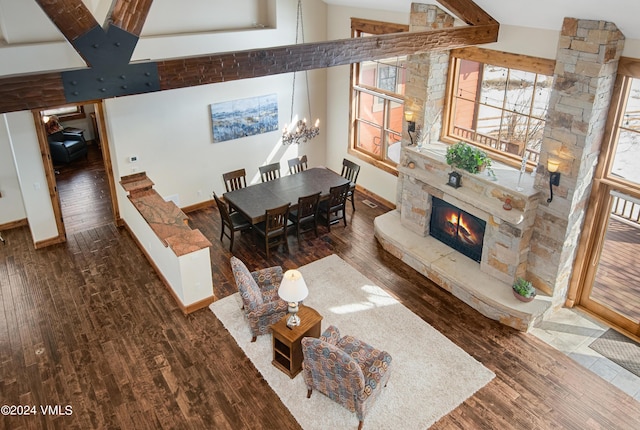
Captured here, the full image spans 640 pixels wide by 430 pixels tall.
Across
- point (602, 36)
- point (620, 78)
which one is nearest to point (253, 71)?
point (602, 36)

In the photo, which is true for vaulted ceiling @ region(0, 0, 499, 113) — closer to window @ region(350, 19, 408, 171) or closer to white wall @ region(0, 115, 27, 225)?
window @ region(350, 19, 408, 171)

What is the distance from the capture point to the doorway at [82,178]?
9688 millimetres

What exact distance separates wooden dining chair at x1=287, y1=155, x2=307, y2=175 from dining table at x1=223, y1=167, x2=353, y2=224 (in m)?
0.50

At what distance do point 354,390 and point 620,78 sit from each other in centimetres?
517

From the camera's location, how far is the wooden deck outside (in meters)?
7.35

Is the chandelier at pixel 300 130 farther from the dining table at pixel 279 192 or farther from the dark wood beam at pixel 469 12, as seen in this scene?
the dark wood beam at pixel 469 12

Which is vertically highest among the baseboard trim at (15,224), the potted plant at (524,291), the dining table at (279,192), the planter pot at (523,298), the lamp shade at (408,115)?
the lamp shade at (408,115)

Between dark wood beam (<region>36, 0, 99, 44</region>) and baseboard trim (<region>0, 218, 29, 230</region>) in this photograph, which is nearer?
dark wood beam (<region>36, 0, 99, 44</region>)

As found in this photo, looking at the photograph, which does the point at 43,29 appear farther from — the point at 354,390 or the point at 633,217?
the point at 633,217

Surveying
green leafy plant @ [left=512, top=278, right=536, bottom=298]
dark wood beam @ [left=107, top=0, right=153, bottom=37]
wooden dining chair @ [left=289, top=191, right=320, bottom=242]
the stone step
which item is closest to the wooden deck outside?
the stone step

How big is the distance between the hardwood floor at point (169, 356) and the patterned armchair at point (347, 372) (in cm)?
66

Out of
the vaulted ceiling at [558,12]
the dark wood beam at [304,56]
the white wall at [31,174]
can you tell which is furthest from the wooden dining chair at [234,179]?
the vaulted ceiling at [558,12]

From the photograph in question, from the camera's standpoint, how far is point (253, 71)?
18.6ft

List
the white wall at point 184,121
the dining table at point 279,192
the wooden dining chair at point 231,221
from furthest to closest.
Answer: the dining table at point 279,192 → the wooden dining chair at point 231,221 → the white wall at point 184,121
